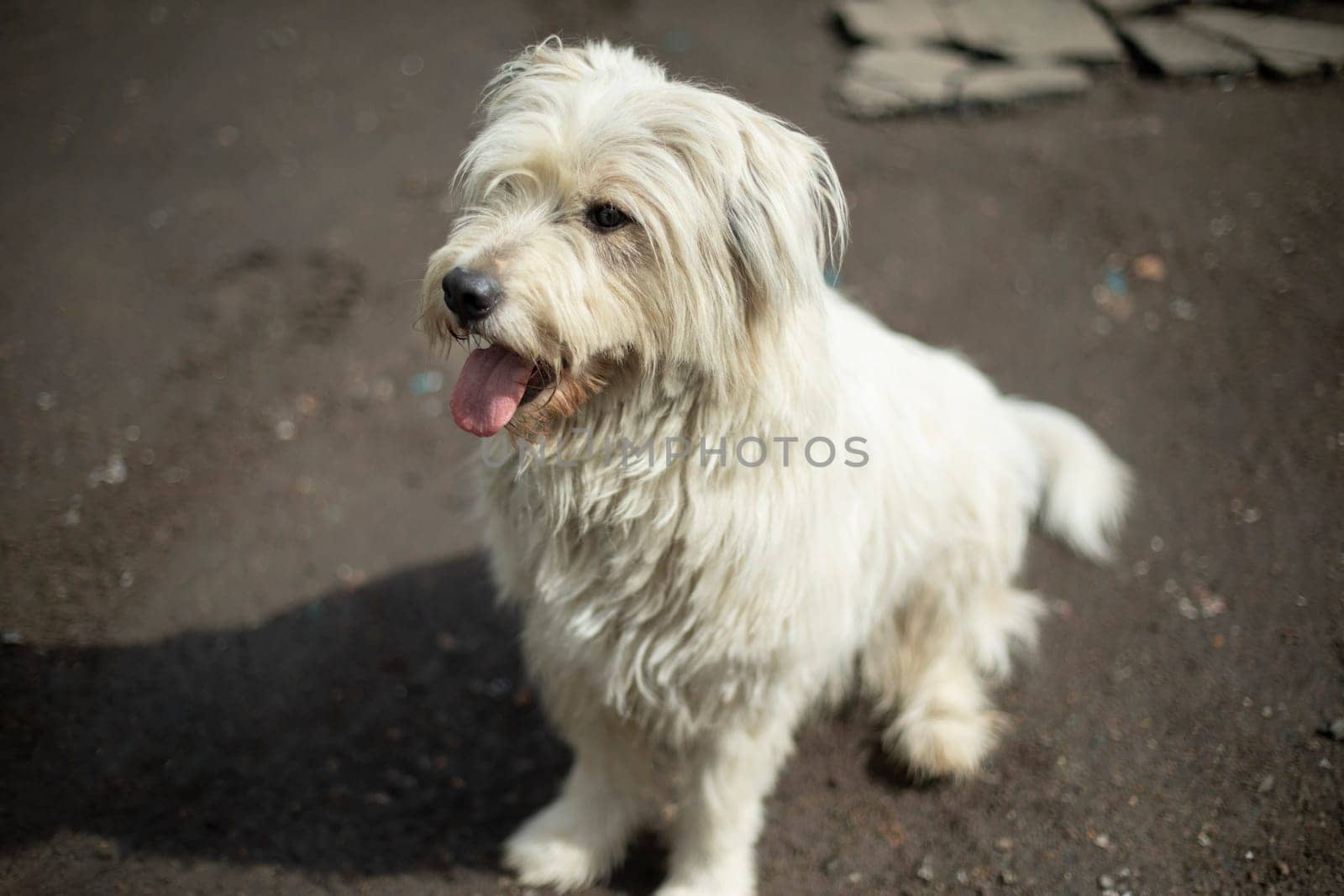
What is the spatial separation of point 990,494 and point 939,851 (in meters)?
1.09

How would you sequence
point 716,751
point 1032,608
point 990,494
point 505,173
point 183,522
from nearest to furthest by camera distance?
point 505,173 < point 716,751 < point 990,494 < point 1032,608 < point 183,522

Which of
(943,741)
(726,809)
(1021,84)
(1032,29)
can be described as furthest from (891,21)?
(726,809)

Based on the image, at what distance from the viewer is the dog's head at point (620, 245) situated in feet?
5.99

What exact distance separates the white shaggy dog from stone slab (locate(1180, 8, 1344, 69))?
441 centimetres

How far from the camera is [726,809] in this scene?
8.57 ft

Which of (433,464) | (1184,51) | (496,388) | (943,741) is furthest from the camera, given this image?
(1184,51)

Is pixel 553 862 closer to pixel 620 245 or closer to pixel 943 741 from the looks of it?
pixel 943 741

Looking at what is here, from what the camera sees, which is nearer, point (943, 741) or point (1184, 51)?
point (943, 741)

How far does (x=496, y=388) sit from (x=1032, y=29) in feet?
17.8

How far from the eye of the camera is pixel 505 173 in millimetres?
1917

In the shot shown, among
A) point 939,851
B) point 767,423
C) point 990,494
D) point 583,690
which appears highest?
point 767,423

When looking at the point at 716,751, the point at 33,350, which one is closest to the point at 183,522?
the point at 33,350

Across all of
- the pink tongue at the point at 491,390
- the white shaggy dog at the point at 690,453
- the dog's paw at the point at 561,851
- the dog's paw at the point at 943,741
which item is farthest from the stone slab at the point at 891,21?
the dog's paw at the point at 561,851

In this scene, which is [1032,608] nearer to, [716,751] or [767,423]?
[716,751]
